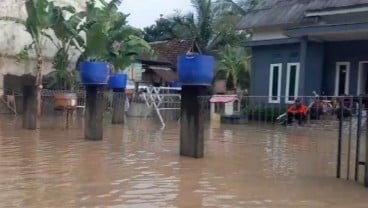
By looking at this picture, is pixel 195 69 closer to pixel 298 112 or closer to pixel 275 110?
pixel 298 112

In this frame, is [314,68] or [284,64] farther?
[284,64]

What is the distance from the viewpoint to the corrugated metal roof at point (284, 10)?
68.8 feet

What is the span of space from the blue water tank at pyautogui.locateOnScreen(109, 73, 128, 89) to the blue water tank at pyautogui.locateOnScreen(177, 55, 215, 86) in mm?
9148

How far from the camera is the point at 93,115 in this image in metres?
11.9

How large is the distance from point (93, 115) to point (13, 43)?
1212 centimetres

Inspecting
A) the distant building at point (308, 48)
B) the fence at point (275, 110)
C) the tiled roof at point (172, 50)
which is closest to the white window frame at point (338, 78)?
the distant building at point (308, 48)

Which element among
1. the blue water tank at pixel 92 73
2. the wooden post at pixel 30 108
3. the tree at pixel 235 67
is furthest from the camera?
the tree at pixel 235 67

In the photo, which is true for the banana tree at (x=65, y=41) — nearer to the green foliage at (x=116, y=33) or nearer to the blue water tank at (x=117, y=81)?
the green foliage at (x=116, y=33)

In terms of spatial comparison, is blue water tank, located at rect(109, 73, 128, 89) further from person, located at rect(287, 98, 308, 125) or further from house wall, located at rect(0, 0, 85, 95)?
person, located at rect(287, 98, 308, 125)

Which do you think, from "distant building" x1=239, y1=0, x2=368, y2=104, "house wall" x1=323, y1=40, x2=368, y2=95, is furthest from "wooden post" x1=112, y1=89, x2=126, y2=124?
"house wall" x1=323, y1=40, x2=368, y2=95

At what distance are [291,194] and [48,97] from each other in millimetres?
16257

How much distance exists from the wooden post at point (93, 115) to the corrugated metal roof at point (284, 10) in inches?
462

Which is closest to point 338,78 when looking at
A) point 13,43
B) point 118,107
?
point 118,107

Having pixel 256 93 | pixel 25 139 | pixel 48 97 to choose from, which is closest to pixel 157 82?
pixel 256 93
